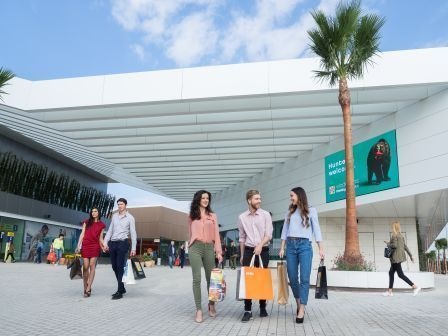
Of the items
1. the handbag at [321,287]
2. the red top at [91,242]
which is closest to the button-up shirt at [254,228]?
the handbag at [321,287]

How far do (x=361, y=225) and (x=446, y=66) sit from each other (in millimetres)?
9374

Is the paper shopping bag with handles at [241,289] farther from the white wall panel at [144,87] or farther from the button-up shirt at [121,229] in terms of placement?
the white wall panel at [144,87]

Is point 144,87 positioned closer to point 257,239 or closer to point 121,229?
point 121,229

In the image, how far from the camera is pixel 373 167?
17406 millimetres

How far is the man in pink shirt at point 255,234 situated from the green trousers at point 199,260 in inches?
15.9

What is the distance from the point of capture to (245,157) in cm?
2511

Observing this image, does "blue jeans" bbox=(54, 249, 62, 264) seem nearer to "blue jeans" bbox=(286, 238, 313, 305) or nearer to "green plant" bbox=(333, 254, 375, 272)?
"green plant" bbox=(333, 254, 375, 272)

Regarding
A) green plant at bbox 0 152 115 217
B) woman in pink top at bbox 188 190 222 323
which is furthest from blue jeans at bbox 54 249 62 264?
woman in pink top at bbox 188 190 222 323

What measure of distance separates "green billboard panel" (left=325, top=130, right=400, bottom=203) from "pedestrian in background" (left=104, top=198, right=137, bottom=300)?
12.3m

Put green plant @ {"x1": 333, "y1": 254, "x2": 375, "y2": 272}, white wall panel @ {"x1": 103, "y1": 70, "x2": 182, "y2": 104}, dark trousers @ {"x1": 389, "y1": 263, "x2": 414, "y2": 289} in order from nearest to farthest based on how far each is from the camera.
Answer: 1. dark trousers @ {"x1": 389, "y1": 263, "x2": 414, "y2": 289}
2. green plant @ {"x1": 333, "y1": 254, "x2": 375, "y2": 272}
3. white wall panel @ {"x1": 103, "y1": 70, "x2": 182, "y2": 104}

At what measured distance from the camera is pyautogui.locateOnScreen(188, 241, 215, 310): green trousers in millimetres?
5059

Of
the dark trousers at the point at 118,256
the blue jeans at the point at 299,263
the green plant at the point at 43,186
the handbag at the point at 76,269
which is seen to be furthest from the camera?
the green plant at the point at 43,186

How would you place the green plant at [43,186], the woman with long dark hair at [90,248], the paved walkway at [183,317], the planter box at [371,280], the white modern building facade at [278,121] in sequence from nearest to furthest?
the paved walkway at [183,317]
the woman with long dark hair at [90,248]
the planter box at [371,280]
the white modern building facade at [278,121]
the green plant at [43,186]

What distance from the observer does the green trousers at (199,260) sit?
5.06 metres
